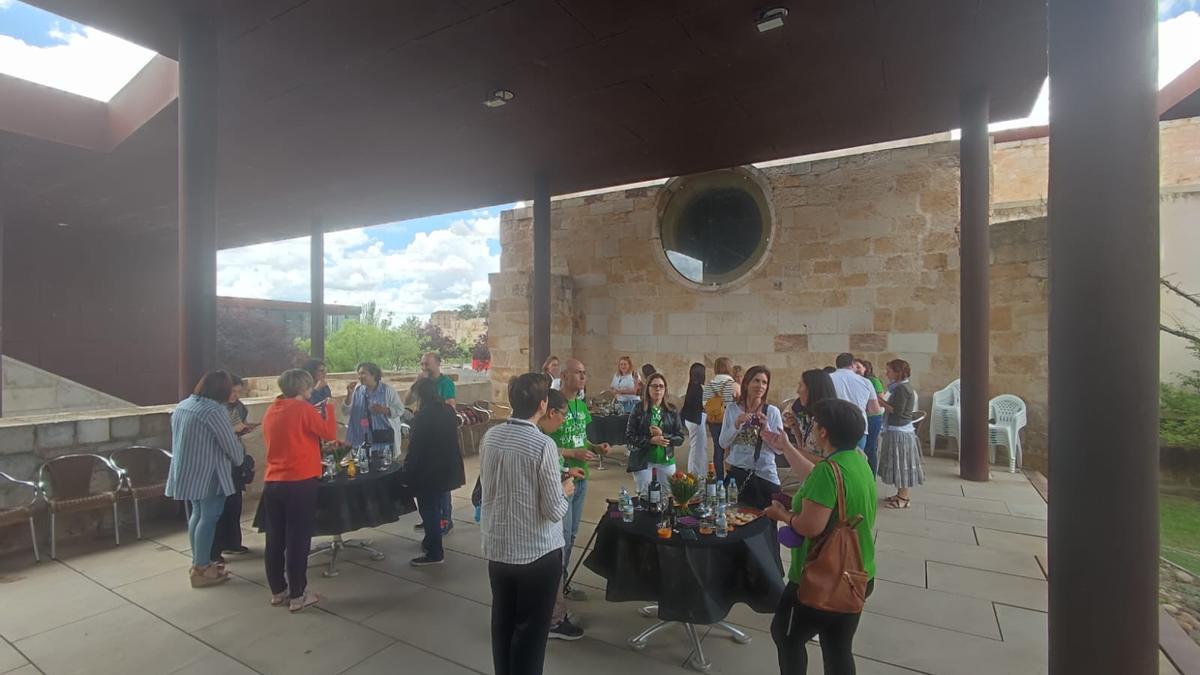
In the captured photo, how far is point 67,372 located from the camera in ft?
40.1

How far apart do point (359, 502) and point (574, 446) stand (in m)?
1.73

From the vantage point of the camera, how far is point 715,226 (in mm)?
9594

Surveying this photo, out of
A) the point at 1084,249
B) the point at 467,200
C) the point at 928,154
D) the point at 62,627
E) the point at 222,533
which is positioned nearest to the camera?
the point at 1084,249

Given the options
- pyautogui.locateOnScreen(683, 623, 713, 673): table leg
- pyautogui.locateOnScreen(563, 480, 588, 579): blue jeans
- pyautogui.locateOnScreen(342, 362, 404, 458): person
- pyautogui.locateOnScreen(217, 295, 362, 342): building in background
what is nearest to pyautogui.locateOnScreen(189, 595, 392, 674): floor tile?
pyautogui.locateOnScreen(563, 480, 588, 579): blue jeans

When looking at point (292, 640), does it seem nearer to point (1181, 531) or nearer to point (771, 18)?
point (771, 18)

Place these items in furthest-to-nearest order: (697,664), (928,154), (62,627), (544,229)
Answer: (544,229)
(928,154)
(62,627)
(697,664)

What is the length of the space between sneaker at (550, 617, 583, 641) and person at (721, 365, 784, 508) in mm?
1433

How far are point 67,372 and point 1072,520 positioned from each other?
16.7 meters

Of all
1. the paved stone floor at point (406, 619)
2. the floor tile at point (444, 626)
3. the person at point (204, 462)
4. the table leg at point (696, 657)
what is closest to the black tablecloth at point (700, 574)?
the table leg at point (696, 657)

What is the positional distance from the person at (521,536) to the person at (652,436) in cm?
216

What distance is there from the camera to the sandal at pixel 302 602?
345cm

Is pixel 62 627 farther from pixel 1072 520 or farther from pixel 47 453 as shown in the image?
pixel 1072 520

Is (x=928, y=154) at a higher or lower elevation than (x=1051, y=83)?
higher

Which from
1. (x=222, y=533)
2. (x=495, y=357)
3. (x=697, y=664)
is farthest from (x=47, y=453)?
(x=495, y=357)
